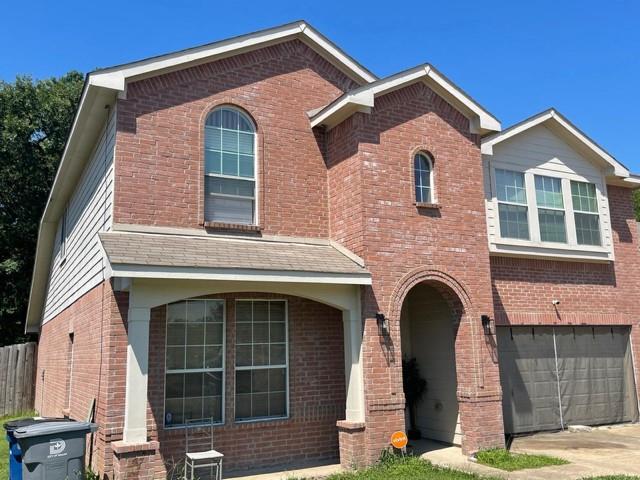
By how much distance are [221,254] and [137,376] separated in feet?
7.30

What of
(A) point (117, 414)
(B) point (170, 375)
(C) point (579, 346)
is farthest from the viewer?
(C) point (579, 346)

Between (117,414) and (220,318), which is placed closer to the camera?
(117,414)

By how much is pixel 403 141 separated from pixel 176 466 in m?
6.91

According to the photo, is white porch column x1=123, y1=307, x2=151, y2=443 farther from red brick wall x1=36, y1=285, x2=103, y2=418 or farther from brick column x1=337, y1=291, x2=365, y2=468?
brick column x1=337, y1=291, x2=365, y2=468

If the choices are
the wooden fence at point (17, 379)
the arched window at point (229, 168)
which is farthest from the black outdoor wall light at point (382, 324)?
the wooden fence at point (17, 379)

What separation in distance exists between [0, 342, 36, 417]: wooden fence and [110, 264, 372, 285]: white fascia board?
47.2ft

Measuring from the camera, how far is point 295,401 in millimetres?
10062

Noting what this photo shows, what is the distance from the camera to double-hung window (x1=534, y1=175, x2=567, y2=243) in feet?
43.7

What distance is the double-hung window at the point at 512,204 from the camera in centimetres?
1283

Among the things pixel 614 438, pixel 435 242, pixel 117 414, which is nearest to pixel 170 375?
pixel 117 414

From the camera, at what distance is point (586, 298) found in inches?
539

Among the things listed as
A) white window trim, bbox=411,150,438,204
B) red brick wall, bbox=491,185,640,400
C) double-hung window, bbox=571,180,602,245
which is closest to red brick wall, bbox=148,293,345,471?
white window trim, bbox=411,150,438,204

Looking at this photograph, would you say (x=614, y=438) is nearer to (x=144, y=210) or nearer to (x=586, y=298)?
(x=586, y=298)

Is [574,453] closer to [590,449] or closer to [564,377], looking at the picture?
[590,449]
